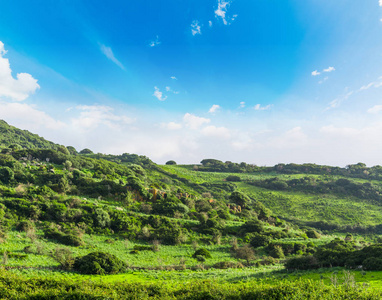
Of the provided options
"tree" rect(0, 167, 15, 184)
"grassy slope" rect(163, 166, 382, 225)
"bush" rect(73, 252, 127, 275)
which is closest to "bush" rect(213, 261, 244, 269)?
"bush" rect(73, 252, 127, 275)

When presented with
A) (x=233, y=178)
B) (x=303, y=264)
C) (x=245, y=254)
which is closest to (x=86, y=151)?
(x=233, y=178)

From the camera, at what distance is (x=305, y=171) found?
11100cm

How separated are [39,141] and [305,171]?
5223 inches

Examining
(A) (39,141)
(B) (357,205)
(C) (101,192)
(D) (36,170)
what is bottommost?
(B) (357,205)

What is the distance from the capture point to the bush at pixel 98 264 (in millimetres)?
16828

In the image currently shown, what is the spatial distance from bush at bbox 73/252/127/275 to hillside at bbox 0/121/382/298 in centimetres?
7

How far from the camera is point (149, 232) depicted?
31.6 metres

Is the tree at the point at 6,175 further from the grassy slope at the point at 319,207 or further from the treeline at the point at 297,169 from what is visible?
the treeline at the point at 297,169

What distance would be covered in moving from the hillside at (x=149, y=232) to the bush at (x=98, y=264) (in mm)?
71

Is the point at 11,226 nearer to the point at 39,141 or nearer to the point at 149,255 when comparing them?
the point at 149,255

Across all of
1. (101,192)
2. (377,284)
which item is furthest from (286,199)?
(377,284)

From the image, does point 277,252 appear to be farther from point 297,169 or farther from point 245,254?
point 297,169

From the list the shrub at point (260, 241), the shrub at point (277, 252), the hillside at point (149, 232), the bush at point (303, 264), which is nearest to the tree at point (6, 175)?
the hillside at point (149, 232)

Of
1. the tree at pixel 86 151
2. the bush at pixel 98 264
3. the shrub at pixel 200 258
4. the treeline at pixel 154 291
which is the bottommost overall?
the shrub at pixel 200 258
